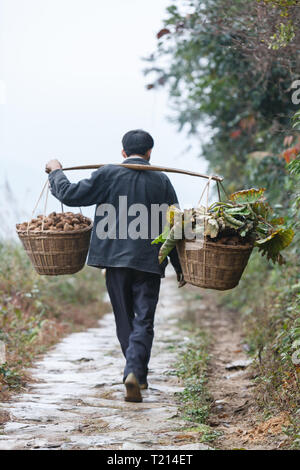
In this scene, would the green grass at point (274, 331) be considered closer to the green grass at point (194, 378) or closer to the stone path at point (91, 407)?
the green grass at point (194, 378)

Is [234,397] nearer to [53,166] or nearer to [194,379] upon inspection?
[194,379]

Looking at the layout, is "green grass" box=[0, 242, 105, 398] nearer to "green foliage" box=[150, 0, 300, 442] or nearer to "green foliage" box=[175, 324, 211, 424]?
"green foliage" box=[175, 324, 211, 424]

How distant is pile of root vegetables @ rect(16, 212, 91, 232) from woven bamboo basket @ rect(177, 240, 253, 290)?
0.96 metres

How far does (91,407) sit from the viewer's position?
13.7 feet

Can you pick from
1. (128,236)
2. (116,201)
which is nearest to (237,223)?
(128,236)

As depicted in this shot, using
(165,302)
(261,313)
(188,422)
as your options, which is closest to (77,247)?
(188,422)

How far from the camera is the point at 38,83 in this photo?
11.9m

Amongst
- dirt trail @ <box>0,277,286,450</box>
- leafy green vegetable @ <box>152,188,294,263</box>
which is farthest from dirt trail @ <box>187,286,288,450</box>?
leafy green vegetable @ <box>152,188,294,263</box>

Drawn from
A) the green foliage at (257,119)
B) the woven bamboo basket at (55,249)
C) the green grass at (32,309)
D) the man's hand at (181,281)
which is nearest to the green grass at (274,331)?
the green foliage at (257,119)

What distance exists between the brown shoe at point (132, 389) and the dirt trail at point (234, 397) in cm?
57

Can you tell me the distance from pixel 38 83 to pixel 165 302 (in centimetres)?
512

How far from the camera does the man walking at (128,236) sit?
4465 millimetres

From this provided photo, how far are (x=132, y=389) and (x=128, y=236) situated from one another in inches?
45.2

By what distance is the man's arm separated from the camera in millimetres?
4438
